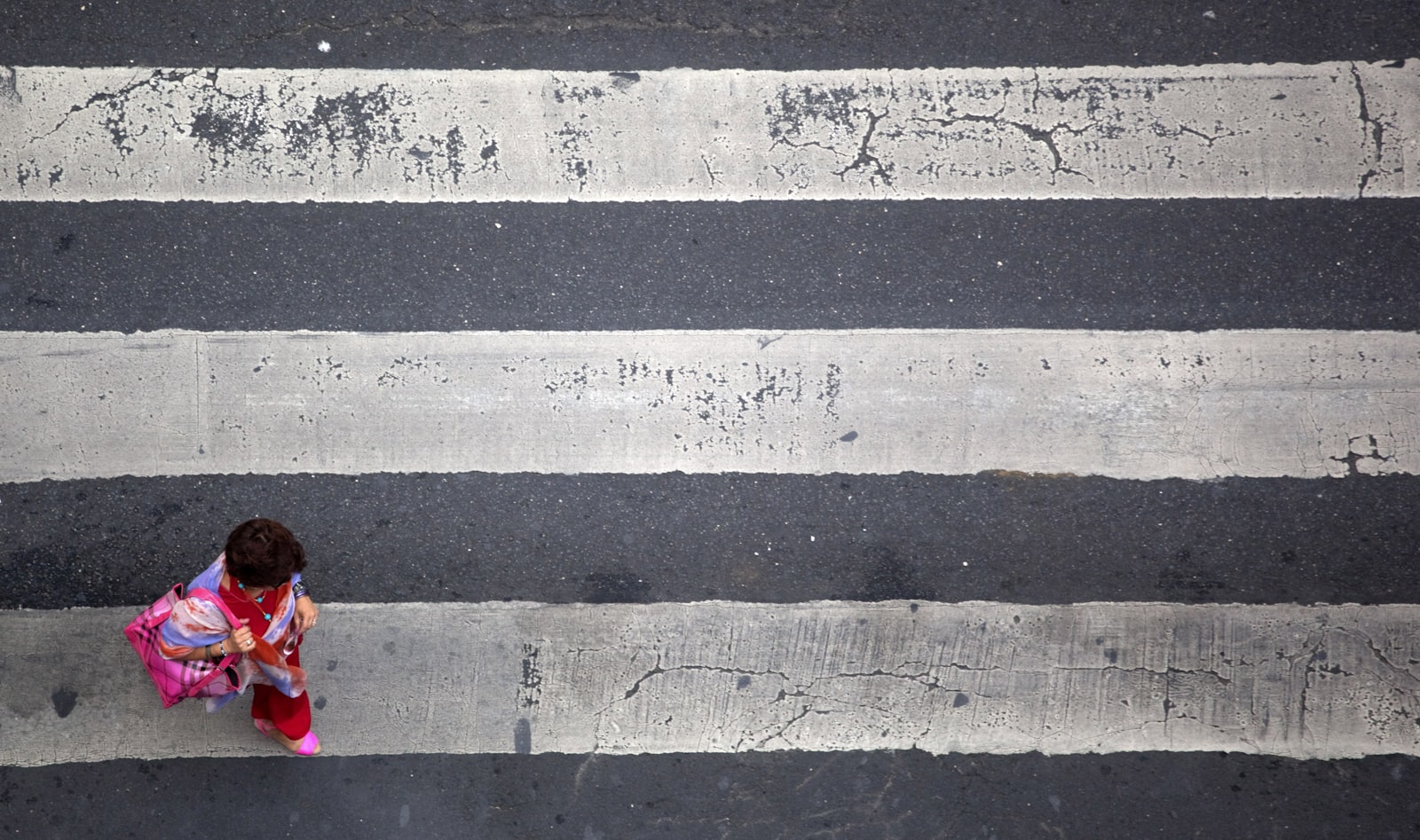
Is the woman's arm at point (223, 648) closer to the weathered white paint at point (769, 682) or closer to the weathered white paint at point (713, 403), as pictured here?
the weathered white paint at point (769, 682)

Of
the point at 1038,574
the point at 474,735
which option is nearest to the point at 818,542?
the point at 1038,574

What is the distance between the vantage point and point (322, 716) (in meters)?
4.45

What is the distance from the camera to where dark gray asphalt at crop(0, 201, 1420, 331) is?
15.3ft

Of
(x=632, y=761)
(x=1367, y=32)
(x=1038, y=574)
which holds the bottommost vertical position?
(x=632, y=761)

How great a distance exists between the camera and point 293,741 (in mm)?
4309

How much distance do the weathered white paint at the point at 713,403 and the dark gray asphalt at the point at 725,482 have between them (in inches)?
3.7

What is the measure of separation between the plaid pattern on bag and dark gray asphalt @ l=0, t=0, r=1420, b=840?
843mm

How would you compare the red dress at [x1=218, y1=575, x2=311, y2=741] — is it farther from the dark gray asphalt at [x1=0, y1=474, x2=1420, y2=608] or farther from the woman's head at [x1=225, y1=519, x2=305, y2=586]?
the woman's head at [x1=225, y1=519, x2=305, y2=586]

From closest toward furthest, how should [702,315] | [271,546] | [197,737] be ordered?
[271,546] < [197,737] < [702,315]

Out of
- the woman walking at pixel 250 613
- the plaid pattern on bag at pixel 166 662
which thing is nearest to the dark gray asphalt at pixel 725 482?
the woman walking at pixel 250 613

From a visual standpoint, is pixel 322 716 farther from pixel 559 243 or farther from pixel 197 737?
pixel 559 243

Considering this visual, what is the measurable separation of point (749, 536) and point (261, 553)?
2.04 meters

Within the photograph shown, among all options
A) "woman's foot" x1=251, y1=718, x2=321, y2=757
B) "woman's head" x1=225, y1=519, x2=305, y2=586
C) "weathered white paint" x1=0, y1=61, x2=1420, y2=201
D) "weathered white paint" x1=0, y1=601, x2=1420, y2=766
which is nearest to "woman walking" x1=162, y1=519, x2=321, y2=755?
"woman's head" x1=225, y1=519, x2=305, y2=586

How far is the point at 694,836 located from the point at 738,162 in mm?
2962
